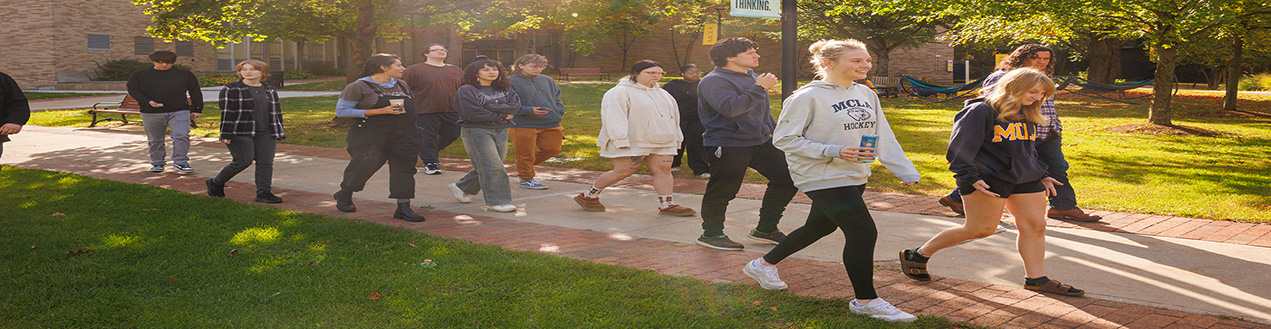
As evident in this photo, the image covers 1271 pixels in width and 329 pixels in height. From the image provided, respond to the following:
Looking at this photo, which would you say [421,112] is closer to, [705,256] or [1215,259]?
[705,256]

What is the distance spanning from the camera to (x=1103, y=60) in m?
31.0

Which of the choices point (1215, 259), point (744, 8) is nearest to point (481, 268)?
point (744, 8)

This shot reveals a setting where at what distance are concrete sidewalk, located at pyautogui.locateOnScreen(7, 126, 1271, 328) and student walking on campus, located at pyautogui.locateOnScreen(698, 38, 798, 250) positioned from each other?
0.20 meters

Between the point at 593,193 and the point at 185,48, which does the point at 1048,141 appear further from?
the point at 185,48

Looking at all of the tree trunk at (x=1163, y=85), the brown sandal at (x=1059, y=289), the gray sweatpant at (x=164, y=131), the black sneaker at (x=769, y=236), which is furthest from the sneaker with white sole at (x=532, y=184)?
the tree trunk at (x=1163, y=85)

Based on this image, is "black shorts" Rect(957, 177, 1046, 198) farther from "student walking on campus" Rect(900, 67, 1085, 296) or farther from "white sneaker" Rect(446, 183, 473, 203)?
"white sneaker" Rect(446, 183, 473, 203)

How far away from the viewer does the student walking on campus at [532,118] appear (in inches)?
349

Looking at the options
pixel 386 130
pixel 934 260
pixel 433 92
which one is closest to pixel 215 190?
pixel 386 130

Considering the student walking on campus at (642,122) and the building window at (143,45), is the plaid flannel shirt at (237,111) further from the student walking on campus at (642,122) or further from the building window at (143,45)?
the building window at (143,45)

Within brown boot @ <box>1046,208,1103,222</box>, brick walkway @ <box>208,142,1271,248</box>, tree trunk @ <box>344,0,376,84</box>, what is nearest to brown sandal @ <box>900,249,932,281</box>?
brick walkway @ <box>208,142,1271,248</box>

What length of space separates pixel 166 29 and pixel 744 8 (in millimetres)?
12999

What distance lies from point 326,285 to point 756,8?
14.7 ft

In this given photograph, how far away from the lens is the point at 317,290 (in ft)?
15.9

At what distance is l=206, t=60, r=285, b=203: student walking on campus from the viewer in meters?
8.16
